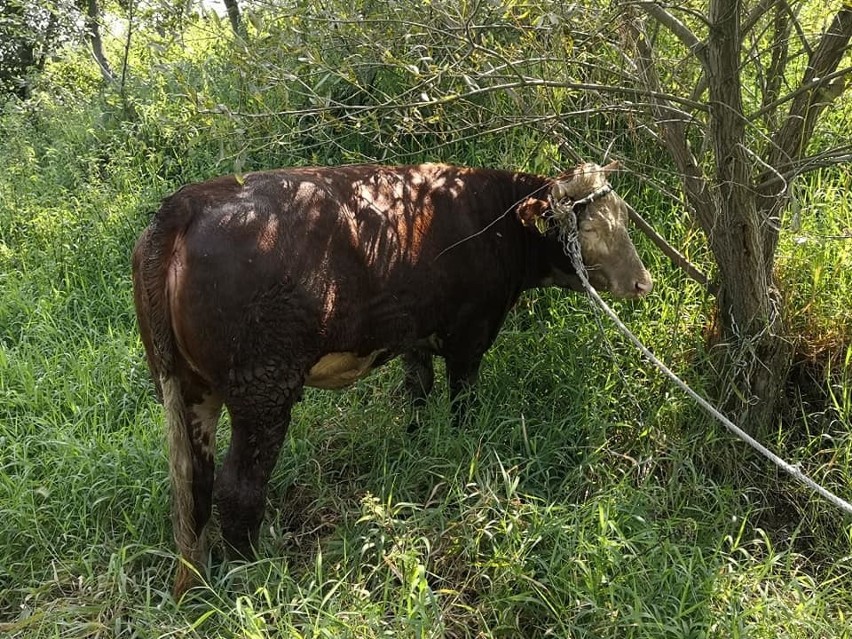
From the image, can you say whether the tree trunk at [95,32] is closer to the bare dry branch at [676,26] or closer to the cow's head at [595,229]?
the cow's head at [595,229]

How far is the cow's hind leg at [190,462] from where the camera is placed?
283cm

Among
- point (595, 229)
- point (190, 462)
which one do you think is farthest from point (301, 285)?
point (595, 229)

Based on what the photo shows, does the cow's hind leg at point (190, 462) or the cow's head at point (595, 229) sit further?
the cow's head at point (595, 229)

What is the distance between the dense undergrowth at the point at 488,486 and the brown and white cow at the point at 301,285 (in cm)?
24

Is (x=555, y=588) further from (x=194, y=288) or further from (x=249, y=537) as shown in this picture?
(x=194, y=288)

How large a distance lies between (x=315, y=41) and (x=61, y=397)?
94.3 inches

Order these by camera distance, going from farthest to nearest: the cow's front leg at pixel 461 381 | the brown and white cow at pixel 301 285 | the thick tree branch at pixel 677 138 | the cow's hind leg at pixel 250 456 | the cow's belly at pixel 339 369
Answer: the cow's front leg at pixel 461 381, the thick tree branch at pixel 677 138, the cow's belly at pixel 339 369, the cow's hind leg at pixel 250 456, the brown and white cow at pixel 301 285

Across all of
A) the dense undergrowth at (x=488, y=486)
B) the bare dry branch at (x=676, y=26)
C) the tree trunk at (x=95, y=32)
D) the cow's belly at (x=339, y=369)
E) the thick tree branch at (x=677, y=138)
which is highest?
the tree trunk at (x=95, y=32)


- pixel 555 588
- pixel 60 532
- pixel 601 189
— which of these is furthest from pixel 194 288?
pixel 601 189

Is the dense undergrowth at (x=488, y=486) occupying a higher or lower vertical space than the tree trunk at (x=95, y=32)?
lower

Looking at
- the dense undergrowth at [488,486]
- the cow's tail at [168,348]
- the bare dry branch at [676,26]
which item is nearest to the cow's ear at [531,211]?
the dense undergrowth at [488,486]

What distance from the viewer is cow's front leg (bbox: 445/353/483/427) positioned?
3.56 m

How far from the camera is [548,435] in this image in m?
3.54

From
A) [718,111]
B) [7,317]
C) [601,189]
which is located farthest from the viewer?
[7,317]
